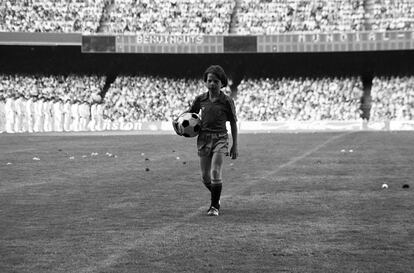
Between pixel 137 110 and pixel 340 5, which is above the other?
pixel 340 5

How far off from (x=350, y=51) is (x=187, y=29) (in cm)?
948

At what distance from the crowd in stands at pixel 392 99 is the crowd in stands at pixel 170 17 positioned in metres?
9.37

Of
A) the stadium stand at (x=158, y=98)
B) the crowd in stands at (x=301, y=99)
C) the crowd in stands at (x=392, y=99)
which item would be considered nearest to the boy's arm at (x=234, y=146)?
the stadium stand at (x=158, y=98)

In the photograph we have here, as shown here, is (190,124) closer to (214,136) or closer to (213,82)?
(214,136)

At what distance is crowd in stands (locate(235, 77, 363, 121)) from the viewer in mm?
54781

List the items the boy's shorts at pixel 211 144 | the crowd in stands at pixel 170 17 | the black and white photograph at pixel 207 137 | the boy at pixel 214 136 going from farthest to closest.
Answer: the crowd in stands at pixel 170 17, the boy's shorts at pixel 211 144, the boy at pixel 214 136, the black and white photograph at pixel 207 137

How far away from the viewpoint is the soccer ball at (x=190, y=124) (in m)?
13.0

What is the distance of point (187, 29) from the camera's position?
Answer: 185 feet

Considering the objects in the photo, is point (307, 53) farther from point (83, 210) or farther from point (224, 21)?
point (83, 210)

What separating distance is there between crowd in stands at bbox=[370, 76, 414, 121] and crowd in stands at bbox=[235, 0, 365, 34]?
3.61 m

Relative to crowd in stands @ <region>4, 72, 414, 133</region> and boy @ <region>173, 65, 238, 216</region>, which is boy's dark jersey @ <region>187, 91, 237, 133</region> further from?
crowd in stands @ <region>4, 72, 414, 133</region>

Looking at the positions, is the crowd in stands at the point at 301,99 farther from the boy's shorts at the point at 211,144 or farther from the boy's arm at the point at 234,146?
the boy's shorts at the point at 211,144

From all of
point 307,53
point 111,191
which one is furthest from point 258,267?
point 307,53

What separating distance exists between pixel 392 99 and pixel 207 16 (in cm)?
1170
